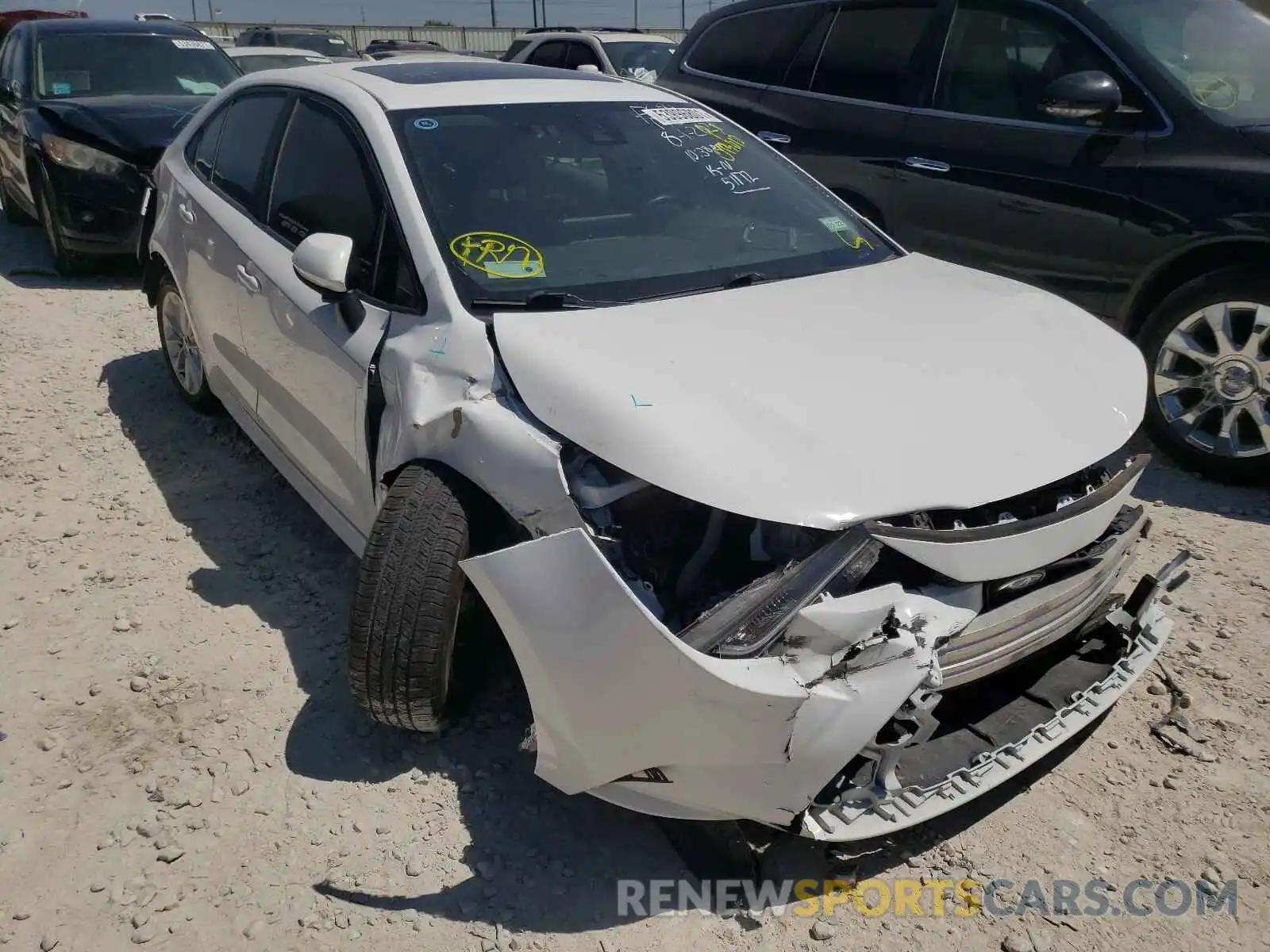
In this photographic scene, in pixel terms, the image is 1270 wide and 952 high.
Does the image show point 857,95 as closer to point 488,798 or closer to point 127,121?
point 488,798

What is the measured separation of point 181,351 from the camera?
4859 mm

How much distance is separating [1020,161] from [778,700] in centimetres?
368

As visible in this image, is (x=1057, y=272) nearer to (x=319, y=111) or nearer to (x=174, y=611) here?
(x=319, y=111)

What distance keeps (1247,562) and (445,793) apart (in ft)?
9.50

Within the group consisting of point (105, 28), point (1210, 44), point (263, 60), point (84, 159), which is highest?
point (1210, 44)

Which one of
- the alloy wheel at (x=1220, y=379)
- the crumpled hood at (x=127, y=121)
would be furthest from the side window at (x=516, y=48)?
the alloy wheel at (x=1220, y=379)

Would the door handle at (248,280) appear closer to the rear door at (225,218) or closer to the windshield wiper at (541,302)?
the rear door at (225,218)

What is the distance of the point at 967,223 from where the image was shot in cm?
493

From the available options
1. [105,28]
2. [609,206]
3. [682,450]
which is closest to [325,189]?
[609,206]

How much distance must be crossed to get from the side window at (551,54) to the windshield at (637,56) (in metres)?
0.65

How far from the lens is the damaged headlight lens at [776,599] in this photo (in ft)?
6.63

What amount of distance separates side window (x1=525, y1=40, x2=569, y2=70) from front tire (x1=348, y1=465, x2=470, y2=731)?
11.1 m

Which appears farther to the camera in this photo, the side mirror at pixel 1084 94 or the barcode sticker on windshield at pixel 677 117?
the side mirror at pixel 1084 94

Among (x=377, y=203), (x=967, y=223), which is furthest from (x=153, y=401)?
(x=967, y=223)
